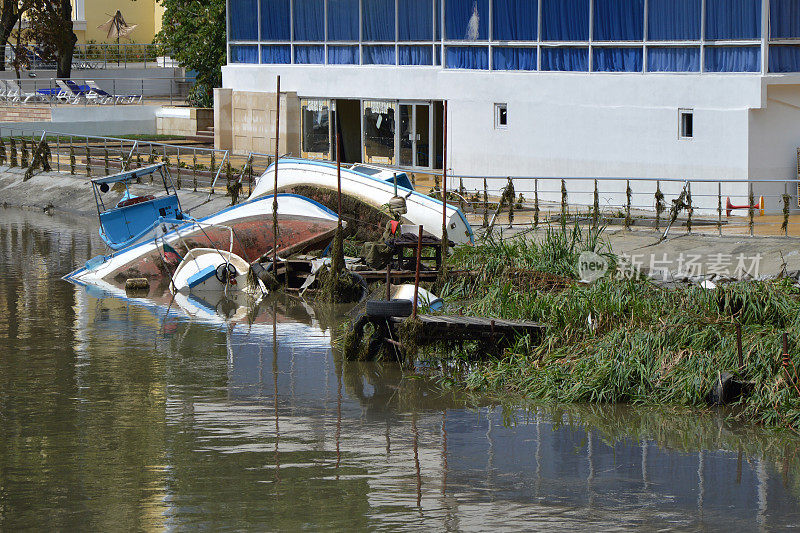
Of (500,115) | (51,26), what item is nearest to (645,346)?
(500,115)

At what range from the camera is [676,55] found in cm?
2556

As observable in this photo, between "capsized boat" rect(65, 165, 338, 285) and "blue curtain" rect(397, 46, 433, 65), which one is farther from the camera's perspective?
"blue curtain" rect(397, 46, 433, 65)

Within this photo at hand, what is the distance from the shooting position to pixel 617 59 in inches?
1044

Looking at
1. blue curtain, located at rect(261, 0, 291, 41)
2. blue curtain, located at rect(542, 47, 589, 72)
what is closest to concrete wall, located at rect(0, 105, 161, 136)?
blue curtain, located at rect(261, 0, 291, 41)

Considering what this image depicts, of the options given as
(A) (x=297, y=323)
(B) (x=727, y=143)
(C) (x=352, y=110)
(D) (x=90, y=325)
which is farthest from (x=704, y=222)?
(C) (x=352, y=110)

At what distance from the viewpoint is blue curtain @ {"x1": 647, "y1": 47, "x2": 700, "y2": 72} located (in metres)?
25.3

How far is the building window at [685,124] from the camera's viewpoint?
82.8ft

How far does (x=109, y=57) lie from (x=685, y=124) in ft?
A: 139

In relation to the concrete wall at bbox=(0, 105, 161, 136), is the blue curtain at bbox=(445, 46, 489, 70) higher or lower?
higher

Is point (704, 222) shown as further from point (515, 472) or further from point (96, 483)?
point (96, 483)

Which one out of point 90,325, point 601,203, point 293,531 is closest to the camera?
point 293,531

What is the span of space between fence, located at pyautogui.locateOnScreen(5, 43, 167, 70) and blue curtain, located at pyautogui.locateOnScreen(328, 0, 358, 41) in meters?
23.2

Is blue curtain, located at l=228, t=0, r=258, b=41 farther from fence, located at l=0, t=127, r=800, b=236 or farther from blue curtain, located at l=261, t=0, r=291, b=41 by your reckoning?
fence, located at l=0, t=127, r=800, b=236

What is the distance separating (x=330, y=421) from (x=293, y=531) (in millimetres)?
3322
